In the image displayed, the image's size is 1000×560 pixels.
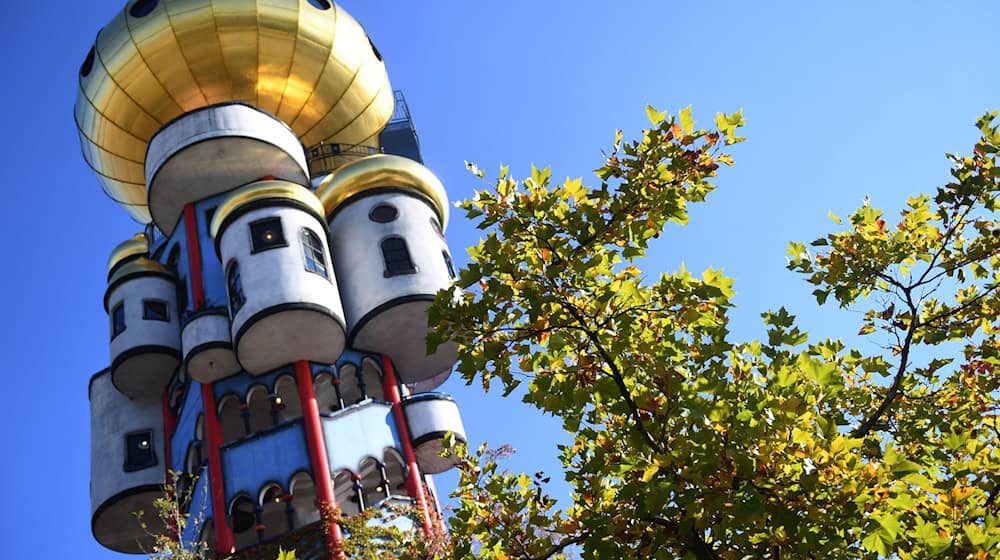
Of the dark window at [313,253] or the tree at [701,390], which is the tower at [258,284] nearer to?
the dark window at [313,253]

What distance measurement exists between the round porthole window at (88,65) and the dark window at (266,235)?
25.2ft

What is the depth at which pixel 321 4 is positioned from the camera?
75.9 ft

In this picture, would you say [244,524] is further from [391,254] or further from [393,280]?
[391,254]

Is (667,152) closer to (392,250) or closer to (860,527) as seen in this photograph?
(860,527)

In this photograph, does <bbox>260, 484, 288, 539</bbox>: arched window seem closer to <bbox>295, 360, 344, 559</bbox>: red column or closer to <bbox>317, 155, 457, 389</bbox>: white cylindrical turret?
<bbox>295, 360, 344, 559</bbox>: red column

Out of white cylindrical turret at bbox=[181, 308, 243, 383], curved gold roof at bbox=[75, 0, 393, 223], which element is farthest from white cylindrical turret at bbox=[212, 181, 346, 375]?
curved gold roof at bbox=[75, 0, 393, 223]

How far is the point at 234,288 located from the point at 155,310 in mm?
3330

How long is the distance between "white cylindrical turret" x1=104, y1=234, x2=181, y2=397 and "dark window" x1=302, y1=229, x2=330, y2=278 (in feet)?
12.9

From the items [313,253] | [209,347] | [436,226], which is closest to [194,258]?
[209,347]

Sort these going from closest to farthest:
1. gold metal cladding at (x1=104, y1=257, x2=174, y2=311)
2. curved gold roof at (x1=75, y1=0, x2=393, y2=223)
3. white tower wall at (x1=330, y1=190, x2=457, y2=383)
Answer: white tower wall at (x1=330, y1=190, x2=457, y2=383)
gold metal cladding at (x1=104, y1=257, x2=174, y2=311)
curved gold roof at (x1=75, y1=0, x2=393, y2=223)

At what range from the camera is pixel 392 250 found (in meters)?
19.6

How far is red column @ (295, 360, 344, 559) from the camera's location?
1512 centimetres

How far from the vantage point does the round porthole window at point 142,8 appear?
71.8 ft

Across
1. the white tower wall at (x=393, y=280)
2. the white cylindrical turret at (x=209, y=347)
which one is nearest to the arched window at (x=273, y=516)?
the white cylindrical turret at (x=209, y=347)
